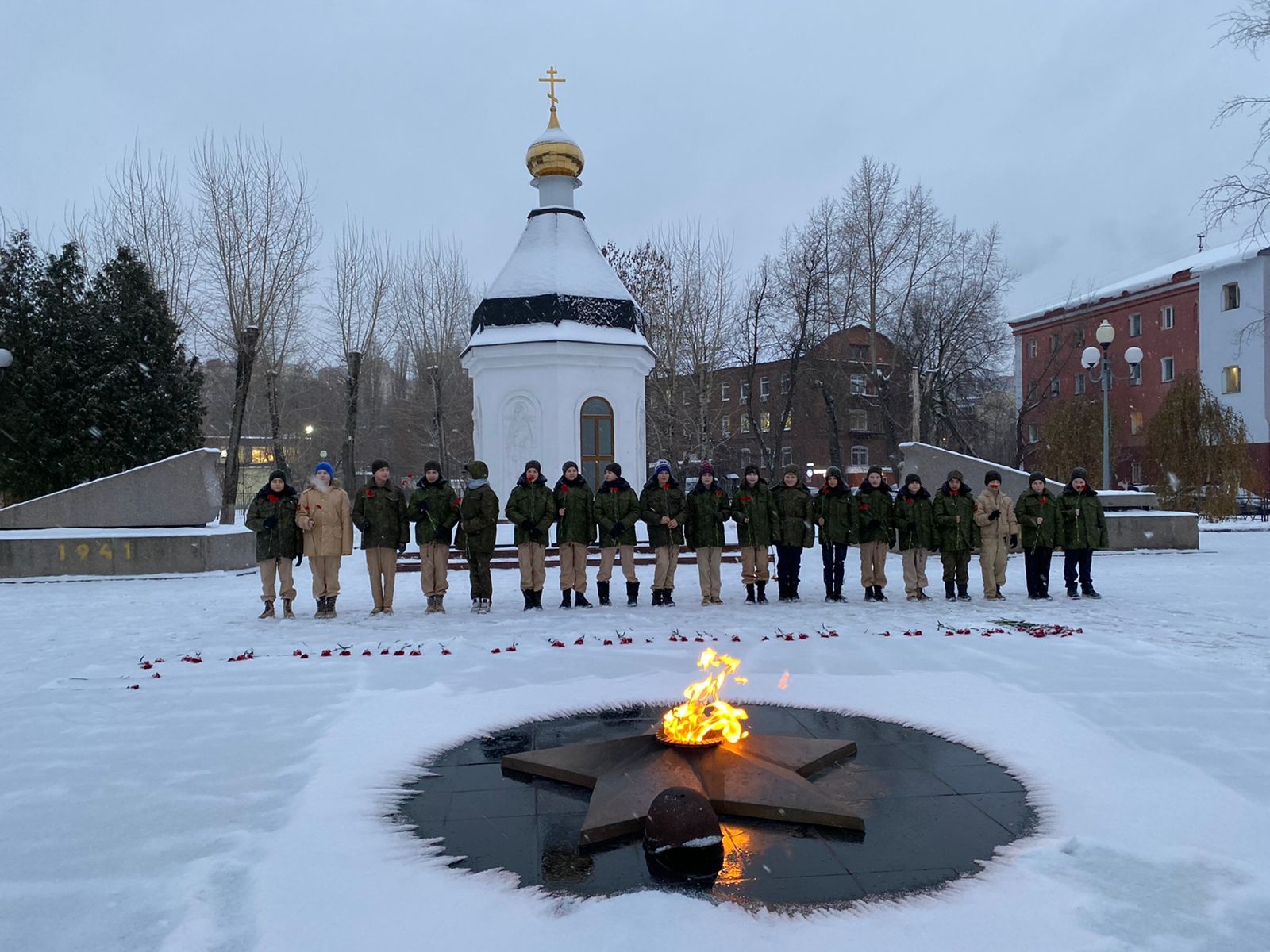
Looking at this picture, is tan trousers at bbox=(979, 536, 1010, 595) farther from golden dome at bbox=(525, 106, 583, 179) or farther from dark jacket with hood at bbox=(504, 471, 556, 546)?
golden dome at bbox=(525, 106, 583, 179)

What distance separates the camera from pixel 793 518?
1084cm

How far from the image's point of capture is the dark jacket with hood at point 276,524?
967cm

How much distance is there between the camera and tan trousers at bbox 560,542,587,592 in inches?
421

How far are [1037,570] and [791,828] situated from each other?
847cm

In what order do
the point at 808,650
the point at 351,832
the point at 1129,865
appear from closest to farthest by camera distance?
the point at 1129,865 < the point at 351,832 < the point at 808,650

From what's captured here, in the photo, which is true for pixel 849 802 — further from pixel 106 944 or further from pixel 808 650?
pixel 808 650

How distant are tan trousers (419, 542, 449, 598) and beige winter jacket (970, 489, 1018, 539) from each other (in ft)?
21.6

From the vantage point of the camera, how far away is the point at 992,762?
4691mm

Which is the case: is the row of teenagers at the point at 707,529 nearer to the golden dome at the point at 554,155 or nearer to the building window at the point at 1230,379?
the golden dome at the point at 554,155

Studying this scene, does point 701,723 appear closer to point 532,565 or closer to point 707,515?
point 532,565

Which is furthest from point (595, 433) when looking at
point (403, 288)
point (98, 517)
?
point (403, 288)

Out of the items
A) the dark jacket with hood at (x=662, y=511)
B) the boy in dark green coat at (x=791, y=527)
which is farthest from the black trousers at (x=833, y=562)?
the dark jacket with hood at (x=662, y=511)

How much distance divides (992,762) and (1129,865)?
1.30 m

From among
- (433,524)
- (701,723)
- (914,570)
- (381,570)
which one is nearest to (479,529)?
(433,524)
